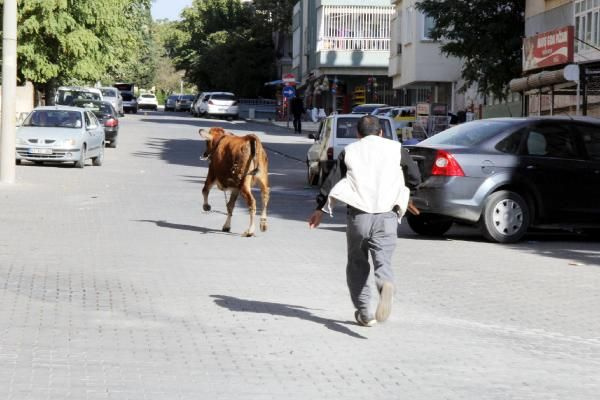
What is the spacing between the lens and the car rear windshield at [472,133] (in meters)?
17.1

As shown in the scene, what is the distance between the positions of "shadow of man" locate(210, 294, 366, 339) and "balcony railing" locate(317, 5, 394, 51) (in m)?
63.3

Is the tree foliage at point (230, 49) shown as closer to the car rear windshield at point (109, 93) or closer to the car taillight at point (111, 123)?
the car rear windshield at point (109, 93)

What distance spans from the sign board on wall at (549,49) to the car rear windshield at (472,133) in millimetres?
9242

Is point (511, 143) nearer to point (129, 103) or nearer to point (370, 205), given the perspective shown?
point (370, 205)

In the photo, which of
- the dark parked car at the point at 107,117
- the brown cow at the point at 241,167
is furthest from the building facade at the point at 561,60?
the dark parked car at the point at 107,117

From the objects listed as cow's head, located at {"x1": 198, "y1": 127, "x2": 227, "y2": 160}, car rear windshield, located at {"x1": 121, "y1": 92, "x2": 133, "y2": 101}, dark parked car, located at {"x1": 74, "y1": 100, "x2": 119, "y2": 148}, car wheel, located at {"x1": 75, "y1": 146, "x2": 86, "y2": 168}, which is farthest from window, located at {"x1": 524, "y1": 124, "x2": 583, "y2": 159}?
car rear windshield, located at {"x1": 121, "y1": 92, "x2": 133, "y2": 101}

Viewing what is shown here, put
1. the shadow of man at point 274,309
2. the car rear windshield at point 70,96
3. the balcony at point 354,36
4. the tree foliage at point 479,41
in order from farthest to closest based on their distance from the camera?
the balcony at point 354,36 < the car rear windshield at point 70,96 < the tree foliage at point 479,41 < the shadow of man at point 274,309

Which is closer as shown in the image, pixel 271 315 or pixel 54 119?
pixel 271 315

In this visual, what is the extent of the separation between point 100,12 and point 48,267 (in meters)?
30.0

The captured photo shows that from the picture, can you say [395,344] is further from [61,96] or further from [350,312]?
[61,96]

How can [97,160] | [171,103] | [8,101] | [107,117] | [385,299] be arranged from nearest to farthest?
[385,299], [8,101], [97,160], [107,117], [171,103]

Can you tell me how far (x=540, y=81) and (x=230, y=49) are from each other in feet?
258

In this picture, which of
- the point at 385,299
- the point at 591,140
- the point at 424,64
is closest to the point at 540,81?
the point at 591,140

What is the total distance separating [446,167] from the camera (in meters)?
16.6
